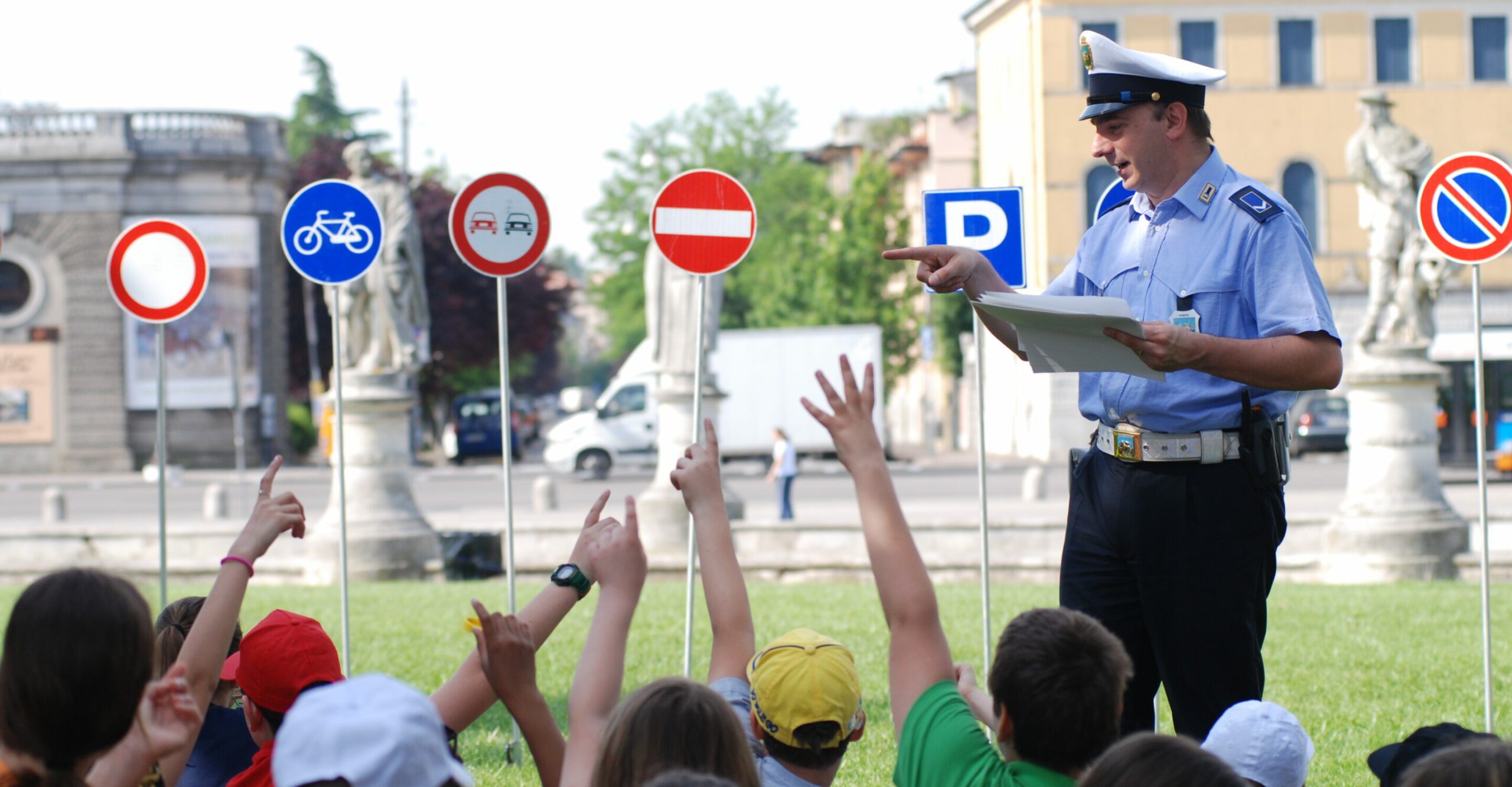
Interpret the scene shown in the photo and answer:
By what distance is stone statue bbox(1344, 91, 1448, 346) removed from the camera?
47.0ft

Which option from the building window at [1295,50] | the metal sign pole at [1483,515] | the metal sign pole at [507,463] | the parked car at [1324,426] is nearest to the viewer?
the metal sign pole at [1483,515]


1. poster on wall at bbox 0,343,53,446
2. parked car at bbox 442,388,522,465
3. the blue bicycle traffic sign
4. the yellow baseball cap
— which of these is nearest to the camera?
the yellow baseball cap

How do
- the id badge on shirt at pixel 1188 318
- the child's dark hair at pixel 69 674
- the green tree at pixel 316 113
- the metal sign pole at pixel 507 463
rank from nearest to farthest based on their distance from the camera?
the child's dark hair at pixel 69 674
the id badge on shirt at pixel 1188 318
the metal sign pole at pixel 507 463
the green tree at pixel 316 113

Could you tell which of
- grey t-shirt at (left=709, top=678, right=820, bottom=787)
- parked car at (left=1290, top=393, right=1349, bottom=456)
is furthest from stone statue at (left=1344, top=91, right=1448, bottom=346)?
parked car at (left=1290, top=393, right=1349, bottom=456)

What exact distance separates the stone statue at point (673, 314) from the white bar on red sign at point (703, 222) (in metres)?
9.43

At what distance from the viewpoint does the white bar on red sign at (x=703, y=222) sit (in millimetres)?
7926

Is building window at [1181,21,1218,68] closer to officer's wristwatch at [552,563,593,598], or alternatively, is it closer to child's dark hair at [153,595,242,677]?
child's dark hair at [153,595,242,677]

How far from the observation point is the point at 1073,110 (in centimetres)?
4475

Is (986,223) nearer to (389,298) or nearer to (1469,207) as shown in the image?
(1469,207)

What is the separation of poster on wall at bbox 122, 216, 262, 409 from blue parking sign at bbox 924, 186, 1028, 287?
35.3 meters

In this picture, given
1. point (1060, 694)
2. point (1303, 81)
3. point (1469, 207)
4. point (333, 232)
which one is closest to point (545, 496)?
point (333, 232)

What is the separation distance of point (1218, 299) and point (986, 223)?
353 centimetres

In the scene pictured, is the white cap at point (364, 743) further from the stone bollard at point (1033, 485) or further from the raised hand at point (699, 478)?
the stone bollard at point (1033, 485)

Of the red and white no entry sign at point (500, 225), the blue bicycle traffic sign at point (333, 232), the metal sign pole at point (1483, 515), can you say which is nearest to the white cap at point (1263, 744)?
the metal sign pole at point (1483, 515)
